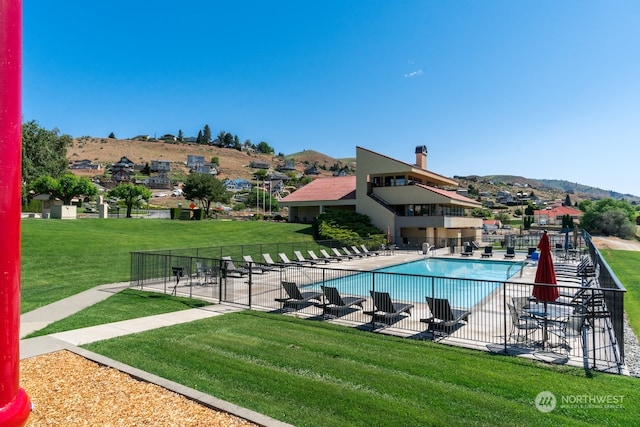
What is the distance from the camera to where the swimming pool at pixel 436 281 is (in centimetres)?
1664

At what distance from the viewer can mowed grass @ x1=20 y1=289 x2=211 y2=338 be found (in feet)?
34.2

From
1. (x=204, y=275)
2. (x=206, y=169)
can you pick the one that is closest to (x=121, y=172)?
(x=206, y=169)

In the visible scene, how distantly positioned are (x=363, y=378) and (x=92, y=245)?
21957mm

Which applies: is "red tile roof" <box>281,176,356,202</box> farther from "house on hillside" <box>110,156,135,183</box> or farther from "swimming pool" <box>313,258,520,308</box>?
"house on hillside" <box>110,156,135,183</box>

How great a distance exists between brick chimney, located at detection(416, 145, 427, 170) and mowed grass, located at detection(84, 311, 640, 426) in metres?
44.6

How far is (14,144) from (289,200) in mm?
50574

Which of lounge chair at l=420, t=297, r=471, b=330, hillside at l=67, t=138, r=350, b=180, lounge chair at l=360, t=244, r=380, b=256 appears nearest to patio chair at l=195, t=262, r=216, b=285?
lounge chair at l=420, t=297, r=471, b=330

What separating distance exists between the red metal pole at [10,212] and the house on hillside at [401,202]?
1596 inches

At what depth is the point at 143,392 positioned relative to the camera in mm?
6340

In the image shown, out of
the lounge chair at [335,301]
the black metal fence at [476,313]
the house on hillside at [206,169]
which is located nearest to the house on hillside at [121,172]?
the house on hillside at [206,169]

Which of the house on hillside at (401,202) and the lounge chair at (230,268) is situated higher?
the house on hillside at (401,202)

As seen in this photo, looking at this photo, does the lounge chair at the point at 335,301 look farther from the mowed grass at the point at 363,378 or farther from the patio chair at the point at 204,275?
the patio chair at the point at 204,275

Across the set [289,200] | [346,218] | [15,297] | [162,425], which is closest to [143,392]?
[162,425]

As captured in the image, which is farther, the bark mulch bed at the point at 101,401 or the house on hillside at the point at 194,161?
the house on hillside at the point at 194,161
